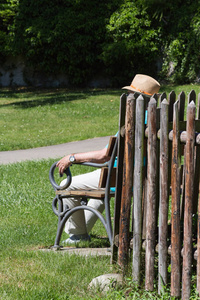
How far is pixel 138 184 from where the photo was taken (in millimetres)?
3137

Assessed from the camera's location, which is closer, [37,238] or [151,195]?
[151,195]

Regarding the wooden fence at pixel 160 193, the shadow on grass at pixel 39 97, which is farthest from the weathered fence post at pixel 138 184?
the shadow on grass at pixel 39 97

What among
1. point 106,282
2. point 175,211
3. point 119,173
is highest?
point 119,173

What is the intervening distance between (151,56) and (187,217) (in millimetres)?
22141

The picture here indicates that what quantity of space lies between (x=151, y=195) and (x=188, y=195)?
328 millimetres

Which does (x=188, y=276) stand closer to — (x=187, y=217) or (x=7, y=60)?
(x=187, y=217)

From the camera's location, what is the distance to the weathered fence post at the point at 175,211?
111 inches

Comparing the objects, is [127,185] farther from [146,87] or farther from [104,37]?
[104,37]

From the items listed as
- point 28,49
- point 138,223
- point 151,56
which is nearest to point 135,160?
point 138,223

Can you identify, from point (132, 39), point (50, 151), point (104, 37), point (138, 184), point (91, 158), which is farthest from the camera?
point (104, 37)

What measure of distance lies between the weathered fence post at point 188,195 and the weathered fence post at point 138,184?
1.37 ft

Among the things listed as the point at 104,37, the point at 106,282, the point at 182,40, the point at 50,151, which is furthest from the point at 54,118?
the point at 106,282

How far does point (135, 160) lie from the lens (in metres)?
3.16

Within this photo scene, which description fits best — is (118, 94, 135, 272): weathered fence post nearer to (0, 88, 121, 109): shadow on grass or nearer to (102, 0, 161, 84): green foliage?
(0, 88, 121, 109): shadow on grass
